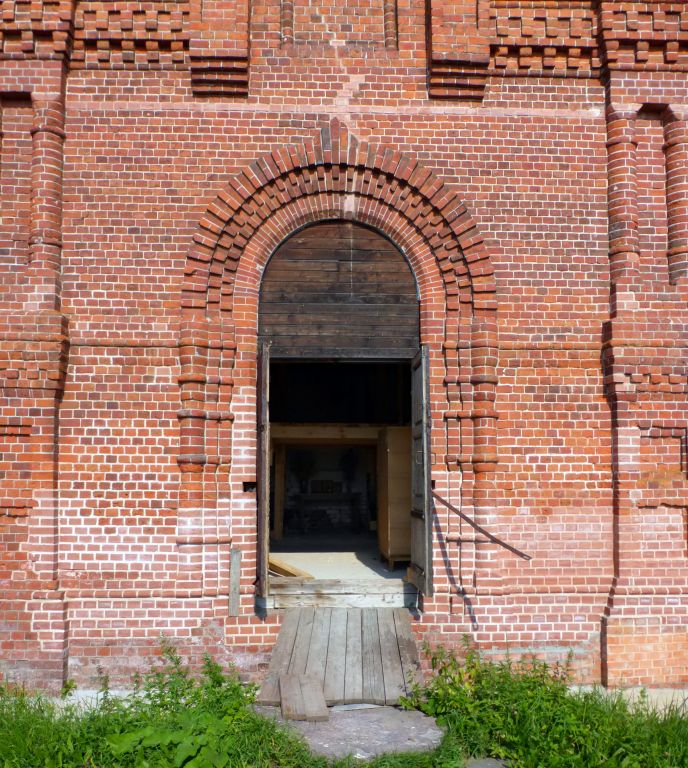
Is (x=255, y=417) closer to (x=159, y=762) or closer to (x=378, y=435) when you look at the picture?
(x=159, y=762)

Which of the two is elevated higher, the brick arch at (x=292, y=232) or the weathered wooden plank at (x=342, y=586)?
the brick arch at (x=292, y=232)

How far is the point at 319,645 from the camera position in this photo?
257 inches

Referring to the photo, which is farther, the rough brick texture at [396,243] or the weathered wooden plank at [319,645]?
→ the rough brick texture at [396,243]

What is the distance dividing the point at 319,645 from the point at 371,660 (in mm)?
498

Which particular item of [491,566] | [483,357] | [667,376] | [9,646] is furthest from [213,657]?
[667,376]

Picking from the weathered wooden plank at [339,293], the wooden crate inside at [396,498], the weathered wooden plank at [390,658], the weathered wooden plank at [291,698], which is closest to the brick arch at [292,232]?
the weathered wooden plank at [339,293]

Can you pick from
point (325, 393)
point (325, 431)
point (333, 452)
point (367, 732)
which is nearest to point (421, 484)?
point (367, 732)

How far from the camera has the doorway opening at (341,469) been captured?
31.1ft

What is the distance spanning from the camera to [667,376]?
6828mm

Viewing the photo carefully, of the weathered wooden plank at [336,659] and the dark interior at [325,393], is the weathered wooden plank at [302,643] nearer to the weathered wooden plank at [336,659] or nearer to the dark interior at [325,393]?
the weathered wooden plank at [336,659]

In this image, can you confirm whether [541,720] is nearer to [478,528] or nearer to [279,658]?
[478,528]

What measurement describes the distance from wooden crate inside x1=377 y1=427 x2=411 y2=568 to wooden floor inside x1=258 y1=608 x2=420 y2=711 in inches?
81.3

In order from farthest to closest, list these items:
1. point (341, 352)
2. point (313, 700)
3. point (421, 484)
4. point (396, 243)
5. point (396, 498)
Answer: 1. point (396, 498)
2. point (396, 243)
3. point (341, 352)
4. point (421, 484)
5. point (313, 700)

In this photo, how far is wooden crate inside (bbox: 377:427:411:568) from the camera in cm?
912
